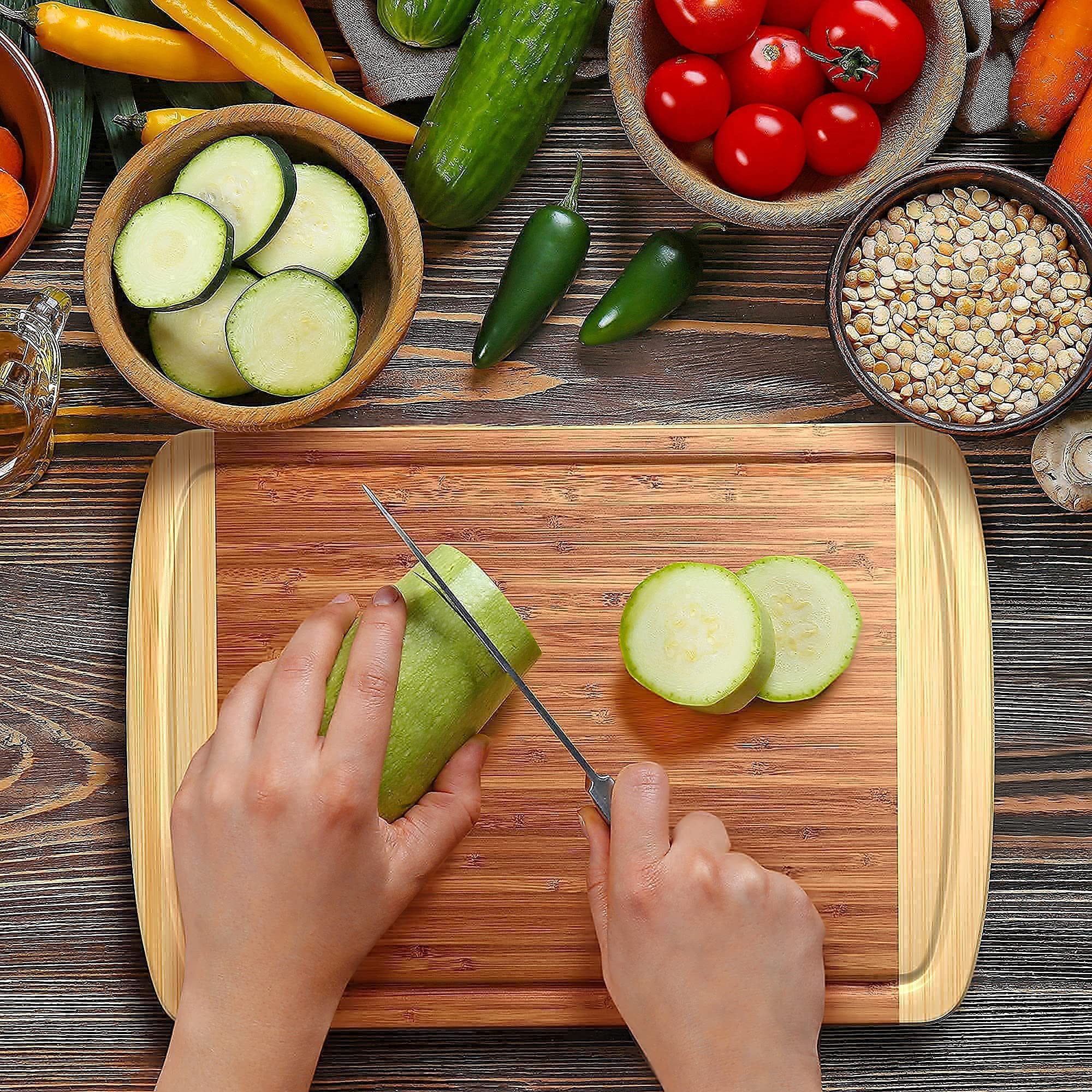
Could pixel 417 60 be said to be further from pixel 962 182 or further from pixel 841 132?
pixel 962 182

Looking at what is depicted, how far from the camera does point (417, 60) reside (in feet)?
4.81

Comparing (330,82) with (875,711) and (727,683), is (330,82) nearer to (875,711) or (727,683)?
(727,683)

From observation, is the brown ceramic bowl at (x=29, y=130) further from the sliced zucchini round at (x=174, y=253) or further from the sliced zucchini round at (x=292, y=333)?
the sliced zucchini round at (x=292, y=333)

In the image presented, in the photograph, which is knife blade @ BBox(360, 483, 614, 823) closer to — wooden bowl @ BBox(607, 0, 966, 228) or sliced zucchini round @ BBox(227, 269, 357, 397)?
sliced zucchini round @ BBox(227, 269, 357, 397)

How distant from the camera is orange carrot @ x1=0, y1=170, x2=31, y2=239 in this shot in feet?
4.35

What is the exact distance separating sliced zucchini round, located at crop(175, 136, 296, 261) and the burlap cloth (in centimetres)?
26

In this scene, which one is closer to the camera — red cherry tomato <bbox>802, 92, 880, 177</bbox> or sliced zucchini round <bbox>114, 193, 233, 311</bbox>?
Result: sliced zucchini round <bbox>114, 193, 233, 311</bbox>

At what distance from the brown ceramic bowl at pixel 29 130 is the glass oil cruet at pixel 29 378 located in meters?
0.12

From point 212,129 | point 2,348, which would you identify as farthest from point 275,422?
point 2,348

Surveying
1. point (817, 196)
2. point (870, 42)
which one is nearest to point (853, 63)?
point (870, 42)

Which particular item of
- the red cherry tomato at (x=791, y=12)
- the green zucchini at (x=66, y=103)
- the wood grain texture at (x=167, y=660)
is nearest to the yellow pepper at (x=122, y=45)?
the green zucchini at (x=66, y=103)

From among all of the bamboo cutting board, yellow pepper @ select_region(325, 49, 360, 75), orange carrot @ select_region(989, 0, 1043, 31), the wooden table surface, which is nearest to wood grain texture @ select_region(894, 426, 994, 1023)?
the bamboo cutting board

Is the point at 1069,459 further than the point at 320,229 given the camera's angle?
Yes

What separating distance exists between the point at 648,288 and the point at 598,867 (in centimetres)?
79
